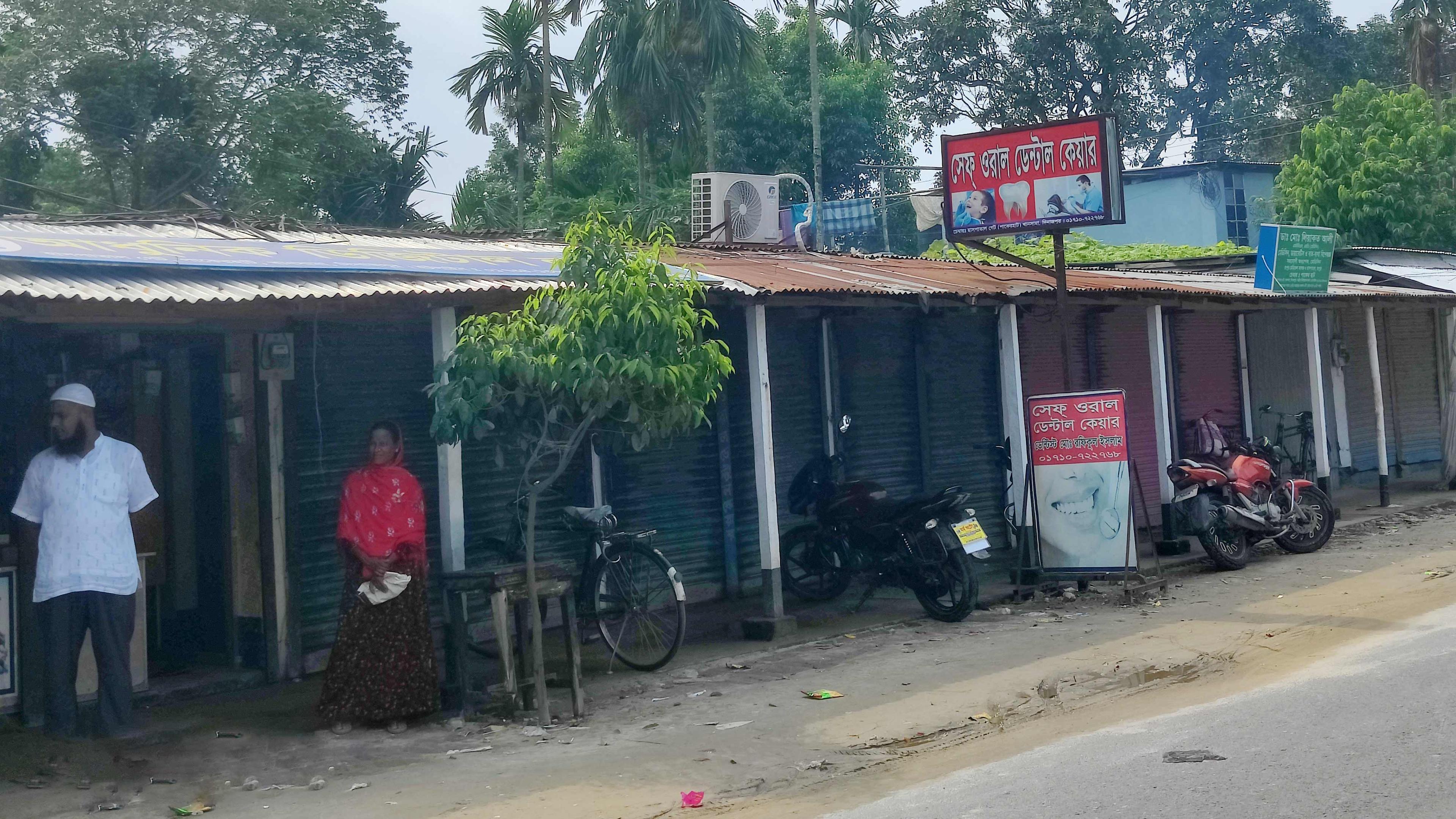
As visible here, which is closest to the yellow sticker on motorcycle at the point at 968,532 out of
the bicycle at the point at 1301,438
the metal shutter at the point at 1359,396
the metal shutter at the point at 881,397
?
the metal shutter at the point at 881,397

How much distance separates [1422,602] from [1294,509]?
3.09m

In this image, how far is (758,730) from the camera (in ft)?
22.8

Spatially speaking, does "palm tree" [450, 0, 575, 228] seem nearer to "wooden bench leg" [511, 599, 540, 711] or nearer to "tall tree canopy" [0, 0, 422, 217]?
"tall tree canopy" [0, 0, 422, 217]

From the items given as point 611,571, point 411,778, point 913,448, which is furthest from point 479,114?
point 411,778

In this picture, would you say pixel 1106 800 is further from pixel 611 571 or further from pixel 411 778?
pixel 611 571

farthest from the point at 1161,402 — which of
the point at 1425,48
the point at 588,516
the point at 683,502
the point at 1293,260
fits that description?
the point at 1425,48

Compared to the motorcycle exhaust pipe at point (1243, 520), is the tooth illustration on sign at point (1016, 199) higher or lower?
higher

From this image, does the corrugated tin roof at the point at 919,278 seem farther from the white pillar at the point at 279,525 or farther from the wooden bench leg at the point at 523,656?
the white pillar at the point at 279,525

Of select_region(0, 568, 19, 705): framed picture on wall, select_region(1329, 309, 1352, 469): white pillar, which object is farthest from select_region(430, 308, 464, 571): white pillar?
select_region(1329, 309, 1352, 469): white pillar

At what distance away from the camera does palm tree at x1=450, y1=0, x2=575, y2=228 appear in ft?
96.2

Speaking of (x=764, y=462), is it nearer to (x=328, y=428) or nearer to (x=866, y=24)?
(x=328, y=428)

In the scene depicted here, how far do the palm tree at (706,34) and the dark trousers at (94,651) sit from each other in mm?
22708

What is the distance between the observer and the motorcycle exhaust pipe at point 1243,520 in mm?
12125

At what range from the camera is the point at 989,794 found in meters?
5.56
